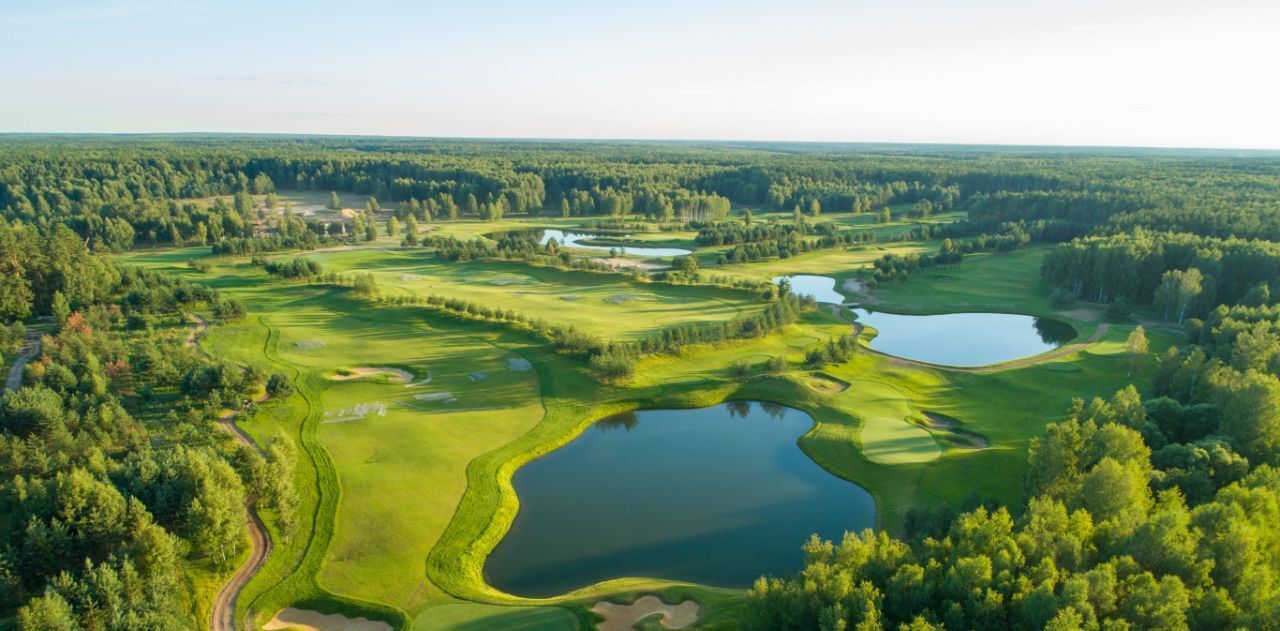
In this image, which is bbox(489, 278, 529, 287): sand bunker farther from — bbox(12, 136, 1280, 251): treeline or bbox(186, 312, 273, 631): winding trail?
bbox(186, 312, 273, 631): winding trail

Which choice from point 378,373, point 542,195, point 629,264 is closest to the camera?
point 378,373

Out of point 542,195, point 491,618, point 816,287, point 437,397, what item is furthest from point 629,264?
point 542,195

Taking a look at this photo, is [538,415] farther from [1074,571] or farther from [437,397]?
[1074,571]

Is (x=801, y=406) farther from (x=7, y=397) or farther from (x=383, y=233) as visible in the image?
(x=383, y=233)

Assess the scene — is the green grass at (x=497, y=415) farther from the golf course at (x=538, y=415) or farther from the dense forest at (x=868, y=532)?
the dense forest at (x=868, y=532)

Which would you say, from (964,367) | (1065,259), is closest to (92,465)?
(964,367)

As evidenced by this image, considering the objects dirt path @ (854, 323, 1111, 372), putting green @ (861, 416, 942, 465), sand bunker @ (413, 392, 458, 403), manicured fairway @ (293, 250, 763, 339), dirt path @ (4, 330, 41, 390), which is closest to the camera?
putting green @ (861, 416, 942, 465)

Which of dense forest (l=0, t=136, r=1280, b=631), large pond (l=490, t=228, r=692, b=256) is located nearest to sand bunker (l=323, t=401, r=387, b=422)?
dense forest (l=0, t=136, r=1280, b=631)
